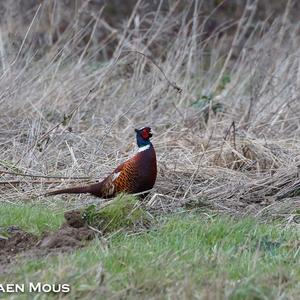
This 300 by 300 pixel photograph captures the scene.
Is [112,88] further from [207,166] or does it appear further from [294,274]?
[294,274]

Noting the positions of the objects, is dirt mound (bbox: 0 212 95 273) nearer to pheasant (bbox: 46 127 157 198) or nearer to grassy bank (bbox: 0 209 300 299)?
grassy bank (bbox: 0 209 300 299)

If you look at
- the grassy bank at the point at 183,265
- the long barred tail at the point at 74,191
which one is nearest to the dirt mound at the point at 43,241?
the grassy bank at the point at 183,265

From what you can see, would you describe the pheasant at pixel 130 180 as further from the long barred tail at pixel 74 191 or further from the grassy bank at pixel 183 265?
the grassy bank at pixel 183 265

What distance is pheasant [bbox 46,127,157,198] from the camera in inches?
256

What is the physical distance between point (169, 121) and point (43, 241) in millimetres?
4293

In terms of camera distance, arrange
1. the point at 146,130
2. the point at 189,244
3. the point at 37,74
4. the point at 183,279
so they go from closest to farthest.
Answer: the point at 183,279 → the point at 189,244 → the point at 146,130 → the point at 37,74

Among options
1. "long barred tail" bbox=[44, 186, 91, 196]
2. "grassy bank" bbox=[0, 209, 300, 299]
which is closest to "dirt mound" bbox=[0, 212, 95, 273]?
"grassy bank" bbox=[0, 209, 300, 299]

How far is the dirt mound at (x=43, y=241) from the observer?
482 cm

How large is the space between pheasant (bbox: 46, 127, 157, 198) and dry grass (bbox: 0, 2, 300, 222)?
5.3 inches

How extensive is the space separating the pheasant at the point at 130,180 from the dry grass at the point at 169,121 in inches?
5.3

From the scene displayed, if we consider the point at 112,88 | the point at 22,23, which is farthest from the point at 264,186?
the point at 22,23

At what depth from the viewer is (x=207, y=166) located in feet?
25.4

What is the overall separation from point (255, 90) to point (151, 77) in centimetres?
119

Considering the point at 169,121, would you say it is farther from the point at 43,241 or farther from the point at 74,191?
the point at 43,241
